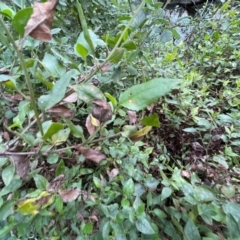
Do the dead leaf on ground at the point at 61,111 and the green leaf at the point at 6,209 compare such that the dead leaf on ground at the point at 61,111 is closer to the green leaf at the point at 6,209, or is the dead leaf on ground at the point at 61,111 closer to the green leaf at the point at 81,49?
the green leaf at the point at 81,49

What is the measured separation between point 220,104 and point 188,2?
2650mm

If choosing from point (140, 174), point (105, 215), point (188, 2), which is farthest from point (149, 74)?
point (188, 2)

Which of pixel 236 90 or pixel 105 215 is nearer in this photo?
pixel 105 215

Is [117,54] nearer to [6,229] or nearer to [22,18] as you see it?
[22,18]

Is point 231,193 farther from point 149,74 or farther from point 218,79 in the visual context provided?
point 218,79

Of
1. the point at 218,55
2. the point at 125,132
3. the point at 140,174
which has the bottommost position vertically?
the point at 218,55

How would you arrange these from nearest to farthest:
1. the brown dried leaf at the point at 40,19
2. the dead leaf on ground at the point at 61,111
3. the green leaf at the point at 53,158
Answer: the brown dried leaf at the point at 40,19 → the dead leaf on ground at the point at 61,111 → the green leaf at the point at 53,158

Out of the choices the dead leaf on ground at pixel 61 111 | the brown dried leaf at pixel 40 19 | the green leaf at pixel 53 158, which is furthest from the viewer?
the green leaf at pixel 53 158

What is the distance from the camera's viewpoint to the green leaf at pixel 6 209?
438 mm

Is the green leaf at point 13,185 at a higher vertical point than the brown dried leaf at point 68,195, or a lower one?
higher

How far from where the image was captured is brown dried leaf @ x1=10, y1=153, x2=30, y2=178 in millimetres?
381

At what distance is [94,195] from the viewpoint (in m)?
0.49

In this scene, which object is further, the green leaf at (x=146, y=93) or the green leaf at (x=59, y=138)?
the green leaf at (x=59, y=138)

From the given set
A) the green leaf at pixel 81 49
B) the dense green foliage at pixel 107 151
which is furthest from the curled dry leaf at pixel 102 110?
the green leaf at pixel 81 49
